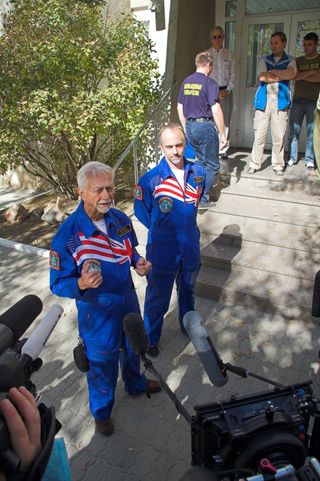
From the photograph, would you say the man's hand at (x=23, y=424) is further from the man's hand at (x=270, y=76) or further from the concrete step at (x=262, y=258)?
the man's hand at (x=270, y=76)

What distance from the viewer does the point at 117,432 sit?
3.17 metres

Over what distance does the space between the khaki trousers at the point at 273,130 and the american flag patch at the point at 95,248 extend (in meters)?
4.21

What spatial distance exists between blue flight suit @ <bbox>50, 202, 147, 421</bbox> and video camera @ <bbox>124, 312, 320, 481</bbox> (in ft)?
3.68

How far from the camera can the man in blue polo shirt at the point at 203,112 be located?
16.6ft

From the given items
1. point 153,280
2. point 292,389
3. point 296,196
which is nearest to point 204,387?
point 153,280

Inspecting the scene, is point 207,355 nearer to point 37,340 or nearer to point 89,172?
point 37,340

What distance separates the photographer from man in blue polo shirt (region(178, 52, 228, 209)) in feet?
16.6

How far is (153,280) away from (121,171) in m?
5.89

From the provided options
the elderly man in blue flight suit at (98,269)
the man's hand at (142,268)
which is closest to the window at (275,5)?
the elderly man in blue flight suit at (98,269)

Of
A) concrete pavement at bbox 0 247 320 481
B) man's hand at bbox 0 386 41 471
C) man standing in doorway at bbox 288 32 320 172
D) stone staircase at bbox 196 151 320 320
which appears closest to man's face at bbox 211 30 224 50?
man standing in doorway at bbox 288 32 320 172

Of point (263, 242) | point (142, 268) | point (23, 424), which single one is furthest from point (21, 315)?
point (263, 242)

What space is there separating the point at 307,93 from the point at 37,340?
6.07 meters

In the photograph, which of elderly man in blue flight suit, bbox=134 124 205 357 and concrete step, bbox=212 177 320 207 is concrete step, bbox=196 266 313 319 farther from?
concrete step, bbox=212 177 320 207

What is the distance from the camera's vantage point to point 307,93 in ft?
20.3
